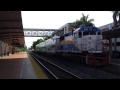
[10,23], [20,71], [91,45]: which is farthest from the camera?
[10,23]

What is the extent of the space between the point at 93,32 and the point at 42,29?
84294 mm

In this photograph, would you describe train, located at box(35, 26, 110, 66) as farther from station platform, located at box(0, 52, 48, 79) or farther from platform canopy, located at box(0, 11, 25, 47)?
platform canopy, located at box(0, 11, 25, 47)

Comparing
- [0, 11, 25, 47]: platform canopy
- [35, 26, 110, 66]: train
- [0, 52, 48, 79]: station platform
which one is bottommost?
[0, 52, 48, 79]: station platform

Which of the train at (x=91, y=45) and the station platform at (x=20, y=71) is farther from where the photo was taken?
the train at (x=91, y=45)

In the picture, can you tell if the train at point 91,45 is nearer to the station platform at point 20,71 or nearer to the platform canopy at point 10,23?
the station platform at point 20,71

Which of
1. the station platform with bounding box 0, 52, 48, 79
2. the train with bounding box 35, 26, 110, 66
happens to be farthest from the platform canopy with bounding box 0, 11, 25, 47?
the train with bounding box 35, 26, 110, 66

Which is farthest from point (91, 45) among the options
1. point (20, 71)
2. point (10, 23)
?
point (10, 23)

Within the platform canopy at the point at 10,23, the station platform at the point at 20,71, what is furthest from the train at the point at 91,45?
the platform canopy at the point at 10,23

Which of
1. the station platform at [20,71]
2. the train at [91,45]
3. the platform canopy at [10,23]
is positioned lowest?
the station platform at [20,71]

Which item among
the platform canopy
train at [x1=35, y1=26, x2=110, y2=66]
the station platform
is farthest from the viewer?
the platform canopy

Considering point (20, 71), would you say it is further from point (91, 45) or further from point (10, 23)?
point (10, 23)
